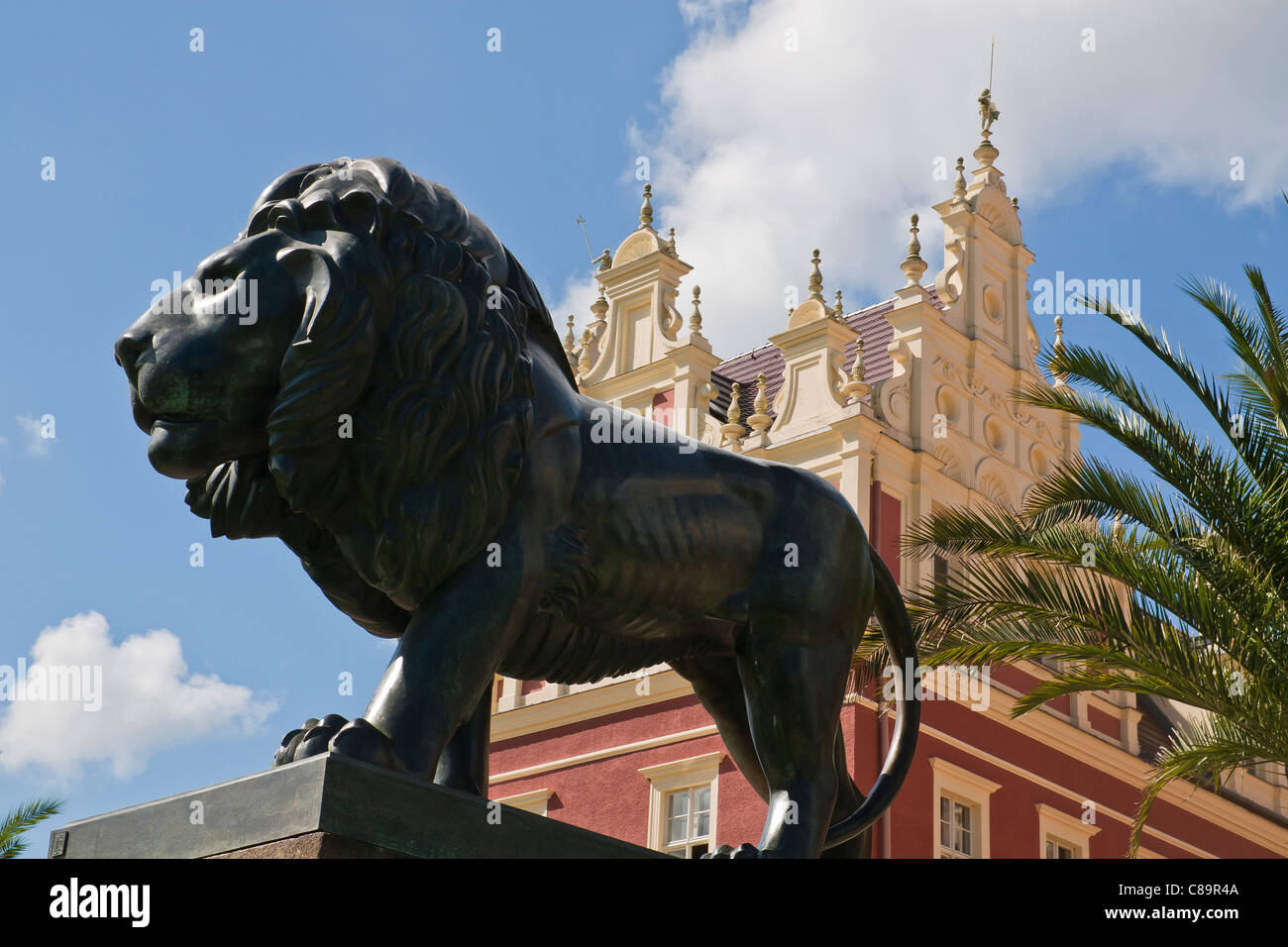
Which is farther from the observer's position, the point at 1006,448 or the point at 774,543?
the point at 1006,448

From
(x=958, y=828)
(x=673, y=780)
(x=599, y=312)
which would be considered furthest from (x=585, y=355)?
(x=958, y=828)

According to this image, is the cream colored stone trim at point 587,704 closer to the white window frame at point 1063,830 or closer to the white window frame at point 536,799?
the white window frame at point 536,799

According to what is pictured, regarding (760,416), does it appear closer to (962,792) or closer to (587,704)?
(587,704)

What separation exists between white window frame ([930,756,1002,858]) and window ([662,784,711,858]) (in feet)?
8.54

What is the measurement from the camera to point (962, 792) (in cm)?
2155

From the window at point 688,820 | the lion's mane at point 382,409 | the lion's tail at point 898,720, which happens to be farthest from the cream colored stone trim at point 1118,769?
the lion's mane at point 382,409

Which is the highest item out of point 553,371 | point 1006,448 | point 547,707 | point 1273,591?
point 1006,448

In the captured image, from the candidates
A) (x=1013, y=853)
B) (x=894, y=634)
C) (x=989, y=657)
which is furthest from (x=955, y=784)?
(x=894, y=634)

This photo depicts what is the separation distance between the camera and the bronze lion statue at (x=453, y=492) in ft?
10.9
